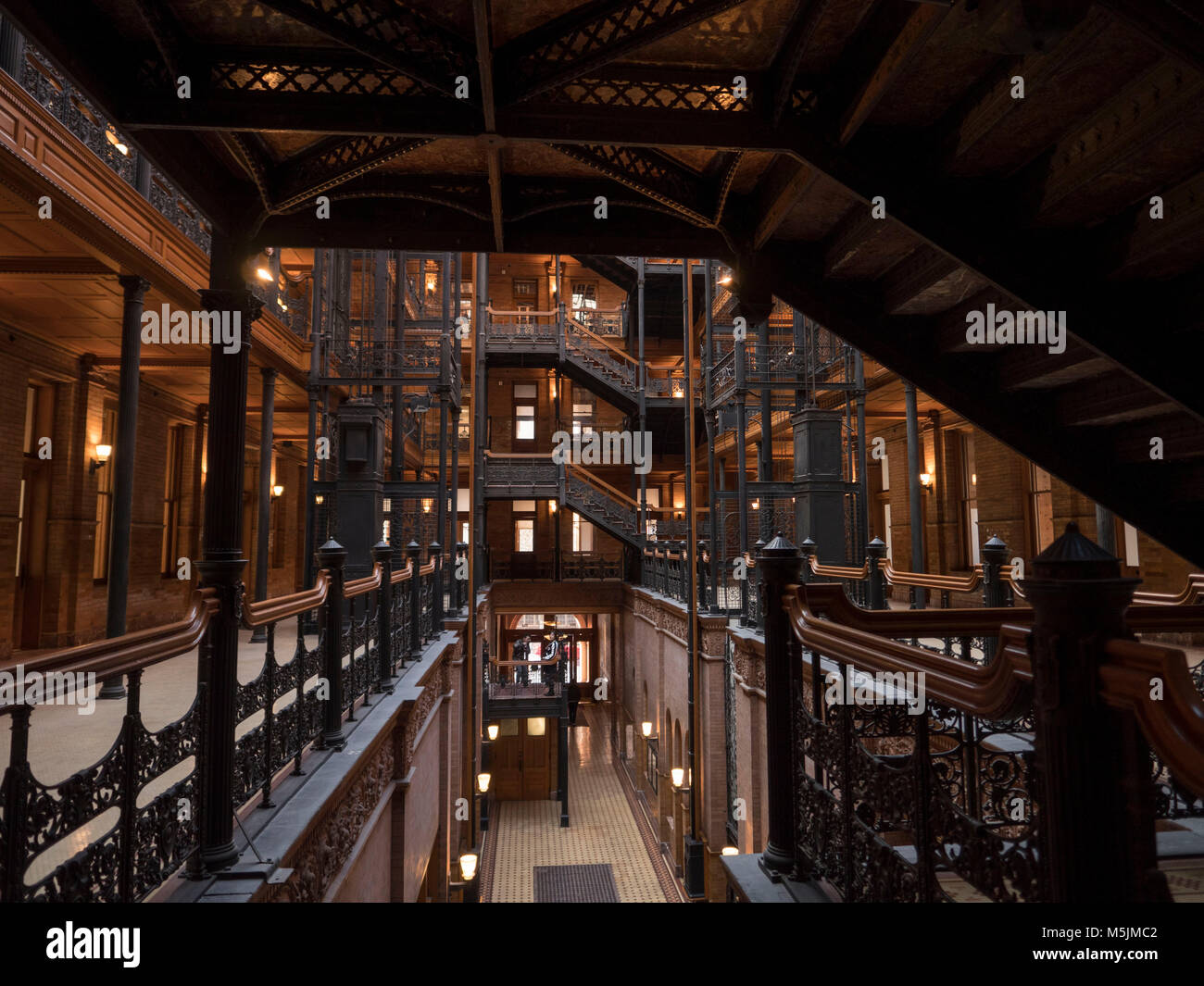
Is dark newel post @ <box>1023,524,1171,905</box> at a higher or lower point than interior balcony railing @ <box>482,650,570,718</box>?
higher

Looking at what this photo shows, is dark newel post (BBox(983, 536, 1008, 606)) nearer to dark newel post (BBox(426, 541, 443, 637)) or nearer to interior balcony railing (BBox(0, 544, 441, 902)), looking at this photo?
interior balcony railing (BBox(0, 544, 441, 902))

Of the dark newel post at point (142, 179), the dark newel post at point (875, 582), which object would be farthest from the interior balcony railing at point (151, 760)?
the dark newel post at point (875, 582)

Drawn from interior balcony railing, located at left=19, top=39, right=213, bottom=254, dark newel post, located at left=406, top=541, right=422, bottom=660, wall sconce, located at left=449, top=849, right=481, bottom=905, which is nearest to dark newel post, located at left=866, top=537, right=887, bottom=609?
dark newel post, located at left=406, top=541, right=422, bottom=660

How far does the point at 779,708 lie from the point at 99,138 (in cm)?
924

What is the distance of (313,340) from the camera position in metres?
12.7

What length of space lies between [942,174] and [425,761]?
7.30m

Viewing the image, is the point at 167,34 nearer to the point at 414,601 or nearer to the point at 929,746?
the point at 929,746

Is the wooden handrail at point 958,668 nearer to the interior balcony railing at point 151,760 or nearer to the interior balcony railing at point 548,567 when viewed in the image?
the interior balcony railing at point 151,760

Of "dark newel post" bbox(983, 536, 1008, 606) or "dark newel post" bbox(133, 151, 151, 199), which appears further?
"dark newel post" bbox(133, 151, 151, 199)

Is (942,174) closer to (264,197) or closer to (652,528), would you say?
(264,197)

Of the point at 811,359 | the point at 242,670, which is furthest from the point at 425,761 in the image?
the point at 811,359

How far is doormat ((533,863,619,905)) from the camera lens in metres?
12.5

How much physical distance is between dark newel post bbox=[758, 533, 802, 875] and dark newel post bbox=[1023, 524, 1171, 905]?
160 centimetres

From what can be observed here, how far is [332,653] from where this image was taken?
17.5ft
